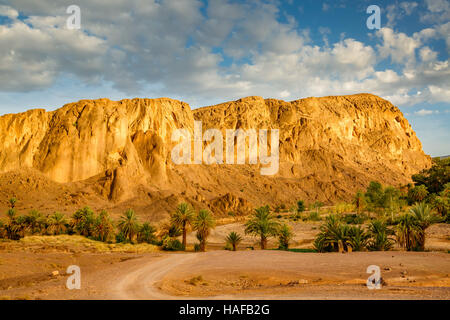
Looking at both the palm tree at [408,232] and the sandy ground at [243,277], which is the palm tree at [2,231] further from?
the palm tree at [408,232]

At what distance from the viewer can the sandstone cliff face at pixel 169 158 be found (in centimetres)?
6209

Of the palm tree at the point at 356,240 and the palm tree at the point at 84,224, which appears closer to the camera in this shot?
the palm tree at the point at 356,240

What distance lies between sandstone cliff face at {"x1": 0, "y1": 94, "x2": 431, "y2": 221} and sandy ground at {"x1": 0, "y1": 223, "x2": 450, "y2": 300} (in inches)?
1520

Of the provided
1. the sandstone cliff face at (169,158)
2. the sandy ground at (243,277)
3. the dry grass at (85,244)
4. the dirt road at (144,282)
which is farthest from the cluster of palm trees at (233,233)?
the sandstone cliff face at (169,158)

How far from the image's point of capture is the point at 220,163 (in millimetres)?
91000

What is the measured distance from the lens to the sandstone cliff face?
62094mm

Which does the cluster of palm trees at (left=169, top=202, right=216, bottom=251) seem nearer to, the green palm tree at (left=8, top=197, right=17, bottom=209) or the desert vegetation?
the desert vegetation

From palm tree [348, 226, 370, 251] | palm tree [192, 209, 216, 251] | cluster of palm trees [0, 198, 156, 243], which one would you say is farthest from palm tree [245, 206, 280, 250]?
cluster of palm trees [0, 198, 156, 243]

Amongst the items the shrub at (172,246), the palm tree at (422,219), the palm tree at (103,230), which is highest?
the palm tree at (422,219)

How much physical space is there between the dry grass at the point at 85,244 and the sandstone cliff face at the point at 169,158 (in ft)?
65.1
